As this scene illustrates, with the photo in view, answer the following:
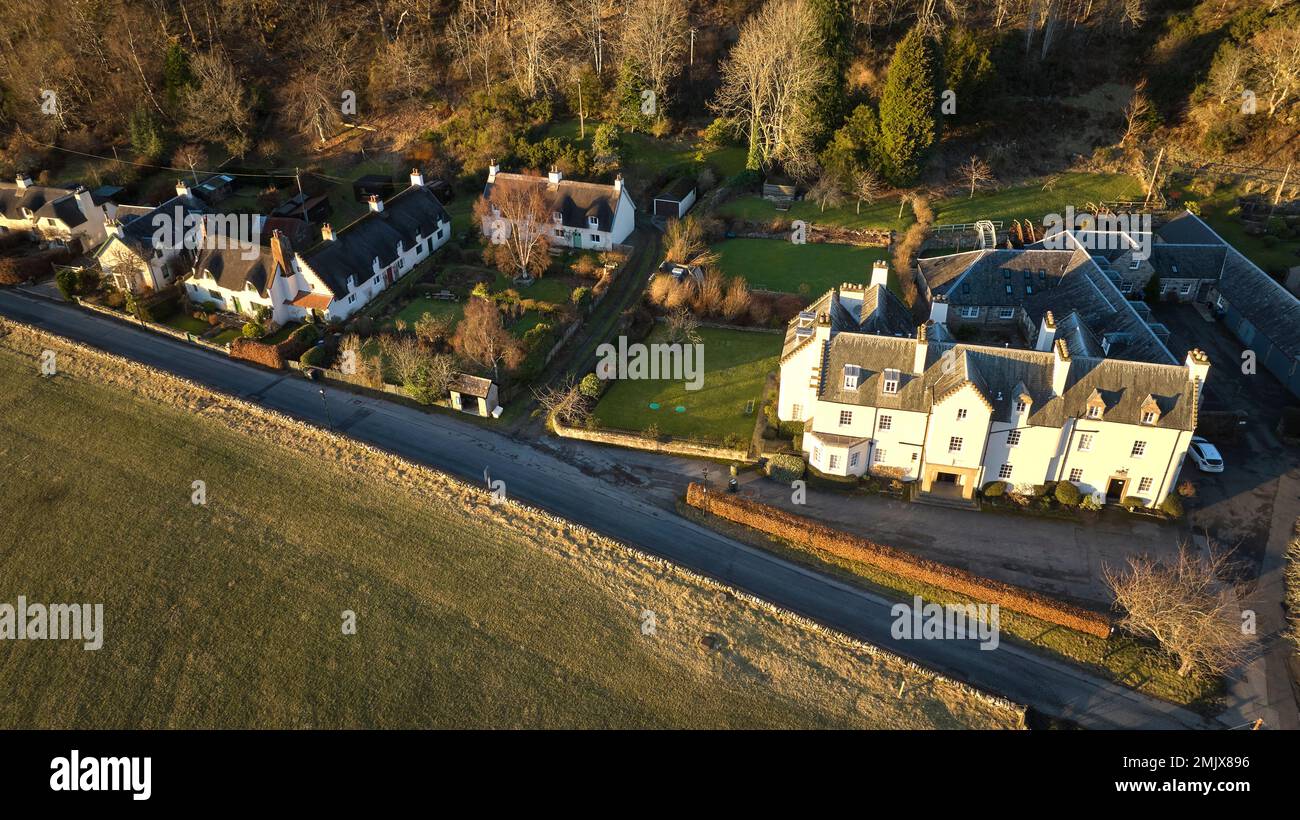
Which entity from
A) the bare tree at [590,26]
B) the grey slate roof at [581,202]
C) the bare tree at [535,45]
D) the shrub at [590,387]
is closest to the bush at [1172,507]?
the shrub at [590,387]

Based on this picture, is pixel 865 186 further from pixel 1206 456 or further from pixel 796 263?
pixel 1206 456

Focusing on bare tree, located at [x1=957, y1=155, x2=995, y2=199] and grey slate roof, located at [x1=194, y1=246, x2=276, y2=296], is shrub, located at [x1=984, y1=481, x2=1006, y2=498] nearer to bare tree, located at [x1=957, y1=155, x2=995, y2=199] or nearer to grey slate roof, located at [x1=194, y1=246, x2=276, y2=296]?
bare tree, located at [x1=957, y1=155, x2=995, y2=199]

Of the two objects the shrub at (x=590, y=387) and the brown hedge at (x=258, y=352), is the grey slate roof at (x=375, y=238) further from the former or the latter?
the shrub at (x=590, y=387)

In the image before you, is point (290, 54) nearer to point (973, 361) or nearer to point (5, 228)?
point (5, 228)

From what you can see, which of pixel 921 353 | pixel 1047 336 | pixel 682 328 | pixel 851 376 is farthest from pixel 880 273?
pixel 682 328

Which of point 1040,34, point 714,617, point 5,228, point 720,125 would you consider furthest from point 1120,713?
point 5,228
